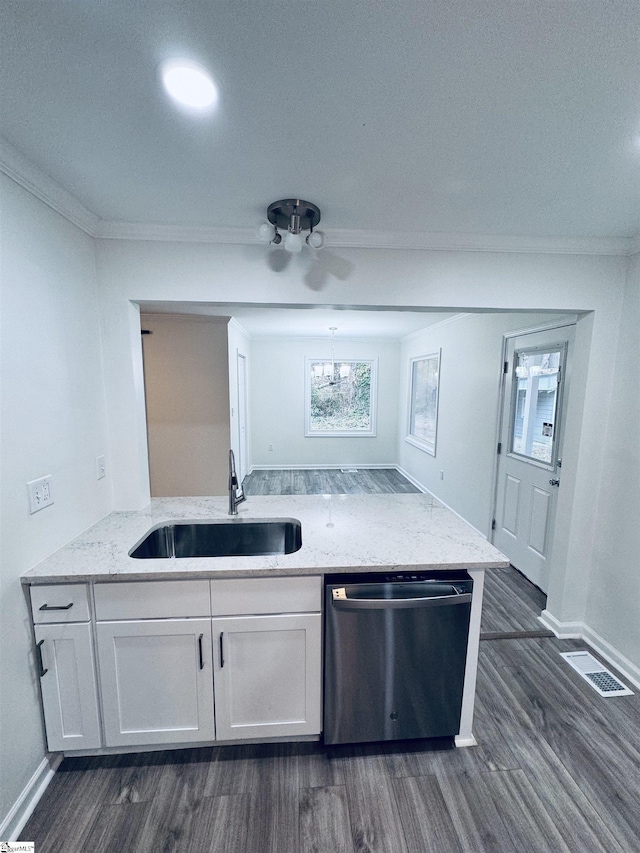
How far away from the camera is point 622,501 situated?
6.74 ft

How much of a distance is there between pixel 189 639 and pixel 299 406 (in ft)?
16.8

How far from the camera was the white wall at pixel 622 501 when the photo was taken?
6.51ft

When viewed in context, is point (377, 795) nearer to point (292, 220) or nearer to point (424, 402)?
point (292, 220)

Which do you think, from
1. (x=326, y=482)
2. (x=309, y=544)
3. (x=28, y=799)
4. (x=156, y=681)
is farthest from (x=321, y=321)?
(x=28, y=799)

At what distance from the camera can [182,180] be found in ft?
4.76

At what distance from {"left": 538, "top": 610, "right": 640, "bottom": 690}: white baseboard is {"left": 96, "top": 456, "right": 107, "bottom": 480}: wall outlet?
294 centimetres

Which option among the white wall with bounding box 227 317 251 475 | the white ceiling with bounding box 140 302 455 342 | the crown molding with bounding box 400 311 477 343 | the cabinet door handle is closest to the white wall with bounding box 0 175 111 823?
the cabinet door handle

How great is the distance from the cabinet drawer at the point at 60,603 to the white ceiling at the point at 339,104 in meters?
1.62

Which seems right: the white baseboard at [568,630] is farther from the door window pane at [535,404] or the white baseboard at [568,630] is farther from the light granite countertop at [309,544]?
the light granite countertop at [309,544]

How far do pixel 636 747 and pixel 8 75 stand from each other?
338 centimetres

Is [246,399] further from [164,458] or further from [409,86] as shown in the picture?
[409,86]

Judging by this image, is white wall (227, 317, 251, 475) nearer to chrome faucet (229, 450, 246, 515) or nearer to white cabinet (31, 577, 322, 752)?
chrome faucet (229, 450, 246, 515)

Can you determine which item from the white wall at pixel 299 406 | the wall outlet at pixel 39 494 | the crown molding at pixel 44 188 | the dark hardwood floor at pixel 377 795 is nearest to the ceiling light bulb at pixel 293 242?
the crown molding at pixel 44 188

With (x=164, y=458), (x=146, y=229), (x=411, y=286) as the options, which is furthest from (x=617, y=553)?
(x=164, y=458)
